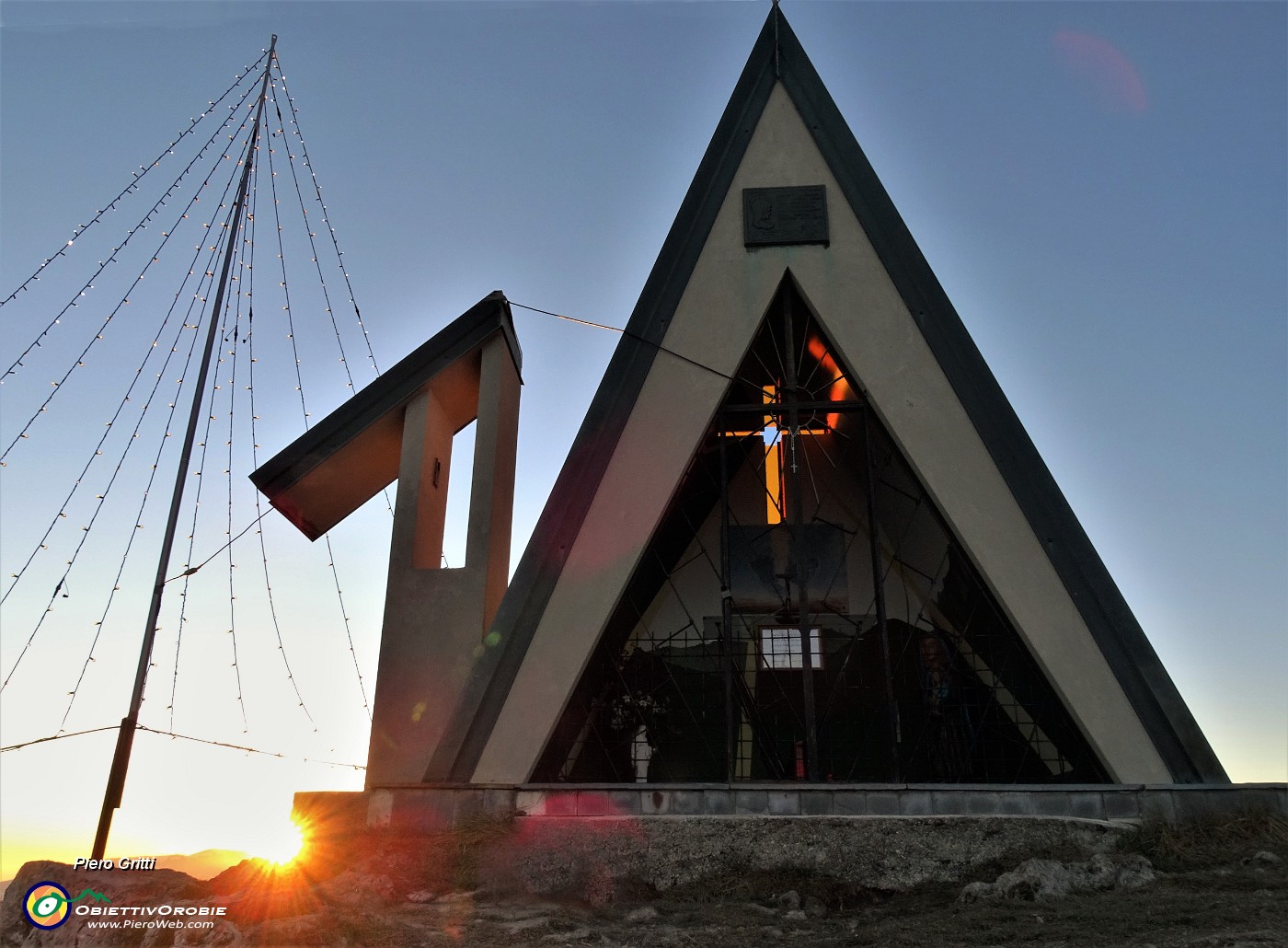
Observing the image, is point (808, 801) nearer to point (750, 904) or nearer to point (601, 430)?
point (750, 904)

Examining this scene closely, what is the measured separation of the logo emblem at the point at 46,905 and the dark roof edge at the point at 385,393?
5516mm

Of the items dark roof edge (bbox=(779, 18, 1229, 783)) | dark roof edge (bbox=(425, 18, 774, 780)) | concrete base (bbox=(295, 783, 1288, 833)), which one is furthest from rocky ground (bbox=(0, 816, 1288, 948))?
dark roof edge (bbox=(425, 18, 774, 780))

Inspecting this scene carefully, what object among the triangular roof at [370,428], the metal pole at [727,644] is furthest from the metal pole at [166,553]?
the metal pole at [727,644]

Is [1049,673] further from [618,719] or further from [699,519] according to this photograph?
[699,519]

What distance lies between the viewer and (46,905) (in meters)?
8.27

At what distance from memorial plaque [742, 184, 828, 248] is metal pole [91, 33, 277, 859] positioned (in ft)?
21.3

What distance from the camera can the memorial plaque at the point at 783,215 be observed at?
Result: 517 inches

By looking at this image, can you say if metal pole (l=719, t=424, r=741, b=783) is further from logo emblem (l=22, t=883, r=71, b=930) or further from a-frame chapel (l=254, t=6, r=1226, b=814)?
logo emblem (l=22, t=883, r=71, b=930)

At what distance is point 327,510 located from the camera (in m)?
14.2

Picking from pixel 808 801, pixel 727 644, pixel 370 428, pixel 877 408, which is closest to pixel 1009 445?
pixel 877 408

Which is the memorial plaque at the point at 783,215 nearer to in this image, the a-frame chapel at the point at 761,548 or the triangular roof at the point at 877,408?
the a-frame chapel at the point at 761,548

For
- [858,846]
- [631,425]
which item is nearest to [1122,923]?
[858,846]

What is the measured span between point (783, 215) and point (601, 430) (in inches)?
150

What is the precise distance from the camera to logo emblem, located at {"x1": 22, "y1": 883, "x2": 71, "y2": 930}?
8.19 metres
